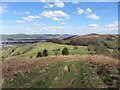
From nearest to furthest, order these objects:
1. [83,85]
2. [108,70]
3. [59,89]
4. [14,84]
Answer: [59,89] → [83,85] → [14,84] → [108,70]

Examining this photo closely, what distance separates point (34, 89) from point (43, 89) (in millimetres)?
673

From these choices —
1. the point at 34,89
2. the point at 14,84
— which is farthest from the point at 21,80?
the point at 34,89

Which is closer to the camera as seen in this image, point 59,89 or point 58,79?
point 59,89

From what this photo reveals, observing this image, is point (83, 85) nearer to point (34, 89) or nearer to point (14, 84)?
point (34, 89)

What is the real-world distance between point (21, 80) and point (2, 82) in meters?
1.59

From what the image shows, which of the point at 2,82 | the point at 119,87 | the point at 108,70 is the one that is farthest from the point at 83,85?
the point at 2,82

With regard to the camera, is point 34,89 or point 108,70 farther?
point 108,70

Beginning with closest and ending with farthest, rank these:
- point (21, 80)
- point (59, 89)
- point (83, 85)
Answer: point (59, 89), point (83, 85), point (21, 80)

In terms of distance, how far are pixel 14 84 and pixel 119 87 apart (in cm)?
812

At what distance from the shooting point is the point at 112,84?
378 inches

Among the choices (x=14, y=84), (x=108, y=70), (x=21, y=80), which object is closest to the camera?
(x=14, y=84)

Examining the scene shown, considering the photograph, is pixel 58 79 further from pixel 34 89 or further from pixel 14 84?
pixel 14 84

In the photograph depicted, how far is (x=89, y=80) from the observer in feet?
34.0

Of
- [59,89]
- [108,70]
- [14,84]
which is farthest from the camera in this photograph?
[108,70]
